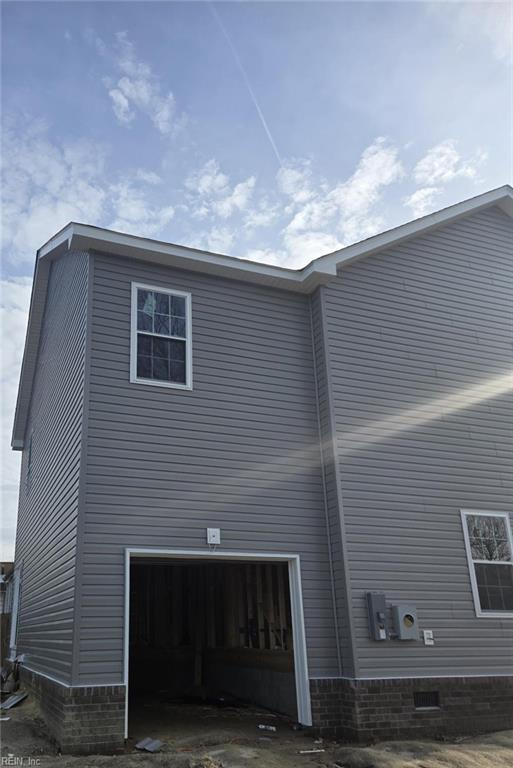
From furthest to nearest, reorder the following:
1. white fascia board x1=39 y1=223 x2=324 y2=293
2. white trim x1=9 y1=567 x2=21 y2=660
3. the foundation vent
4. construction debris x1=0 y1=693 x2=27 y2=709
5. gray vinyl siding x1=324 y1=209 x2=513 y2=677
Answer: white trim x1=9 y1=567 x2=21 y2=660, construction debris x1=0 y1=693 x2=27 y2=709, gray vinyl siding x1=324 y1=209 x2=513 y2=677, white fascia board x1=39 y1=223 x2=324 y2=293, the foundation vent

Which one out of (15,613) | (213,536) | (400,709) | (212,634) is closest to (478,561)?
(400,709)

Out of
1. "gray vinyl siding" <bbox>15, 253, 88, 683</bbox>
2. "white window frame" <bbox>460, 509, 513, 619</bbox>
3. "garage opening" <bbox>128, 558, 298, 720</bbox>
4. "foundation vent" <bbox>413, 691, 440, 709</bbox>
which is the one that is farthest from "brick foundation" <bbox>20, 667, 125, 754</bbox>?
"white window frame" <bbox>460, 509, 513, 619</bbox>

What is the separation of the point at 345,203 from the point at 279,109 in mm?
1989

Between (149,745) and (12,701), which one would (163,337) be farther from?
(12,701)

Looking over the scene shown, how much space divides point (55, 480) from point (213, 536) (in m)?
3.30

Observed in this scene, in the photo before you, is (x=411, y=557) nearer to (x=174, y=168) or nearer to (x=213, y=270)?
(x=213, y=270)

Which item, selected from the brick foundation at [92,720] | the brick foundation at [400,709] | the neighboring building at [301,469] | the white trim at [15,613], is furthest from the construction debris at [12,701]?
the brick foundation at [400,709]

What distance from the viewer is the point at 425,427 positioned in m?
10.6

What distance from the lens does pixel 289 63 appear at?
10.8 m

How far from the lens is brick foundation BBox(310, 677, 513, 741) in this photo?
8469 mm

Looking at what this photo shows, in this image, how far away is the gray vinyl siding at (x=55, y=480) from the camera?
861 centimetres

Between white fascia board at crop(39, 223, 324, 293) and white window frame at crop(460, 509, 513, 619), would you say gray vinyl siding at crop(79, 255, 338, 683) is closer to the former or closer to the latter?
white fascia board at crop(39, 223, 324, 293)

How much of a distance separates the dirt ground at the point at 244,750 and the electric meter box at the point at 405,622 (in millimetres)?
1299

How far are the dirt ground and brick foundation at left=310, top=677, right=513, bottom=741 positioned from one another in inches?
10.4
